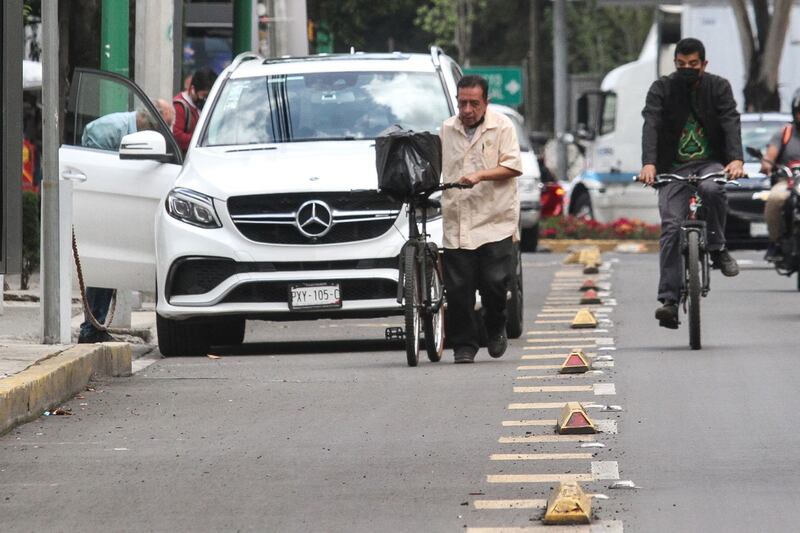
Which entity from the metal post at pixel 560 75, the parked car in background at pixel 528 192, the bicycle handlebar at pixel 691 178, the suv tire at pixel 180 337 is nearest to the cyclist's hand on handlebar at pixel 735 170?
the bicycle handlebar at pixel 691 178

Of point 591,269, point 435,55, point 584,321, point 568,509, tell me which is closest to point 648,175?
point 435,55

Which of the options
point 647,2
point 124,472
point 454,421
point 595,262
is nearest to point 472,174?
point 454,421

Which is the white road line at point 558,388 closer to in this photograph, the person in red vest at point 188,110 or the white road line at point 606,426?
the white road line at point 606,426

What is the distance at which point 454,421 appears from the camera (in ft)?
32.1

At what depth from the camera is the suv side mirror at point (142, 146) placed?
45.9 ft

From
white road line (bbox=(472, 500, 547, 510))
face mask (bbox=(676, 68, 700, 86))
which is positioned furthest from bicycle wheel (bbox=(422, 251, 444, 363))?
white road line (bbox=(472, 500, 547, 510))

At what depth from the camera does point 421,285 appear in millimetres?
12773

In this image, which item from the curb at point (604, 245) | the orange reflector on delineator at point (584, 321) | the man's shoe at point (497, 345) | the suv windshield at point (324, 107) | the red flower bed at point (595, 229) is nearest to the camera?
the man's shoe at point (497, 345)

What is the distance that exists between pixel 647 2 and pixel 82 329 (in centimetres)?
2976

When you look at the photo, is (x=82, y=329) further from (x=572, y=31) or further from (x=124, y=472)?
(x=572, y=31)

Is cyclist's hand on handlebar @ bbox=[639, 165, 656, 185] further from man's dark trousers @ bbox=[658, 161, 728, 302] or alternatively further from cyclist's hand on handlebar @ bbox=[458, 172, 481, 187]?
cyclist's hand on handlebar @ bbox=[458, 172, 481, 187]

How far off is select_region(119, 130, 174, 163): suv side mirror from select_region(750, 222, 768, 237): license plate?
47.4 ft

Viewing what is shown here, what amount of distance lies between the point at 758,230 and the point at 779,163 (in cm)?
816

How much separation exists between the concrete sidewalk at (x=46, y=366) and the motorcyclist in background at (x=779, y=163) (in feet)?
19.2
